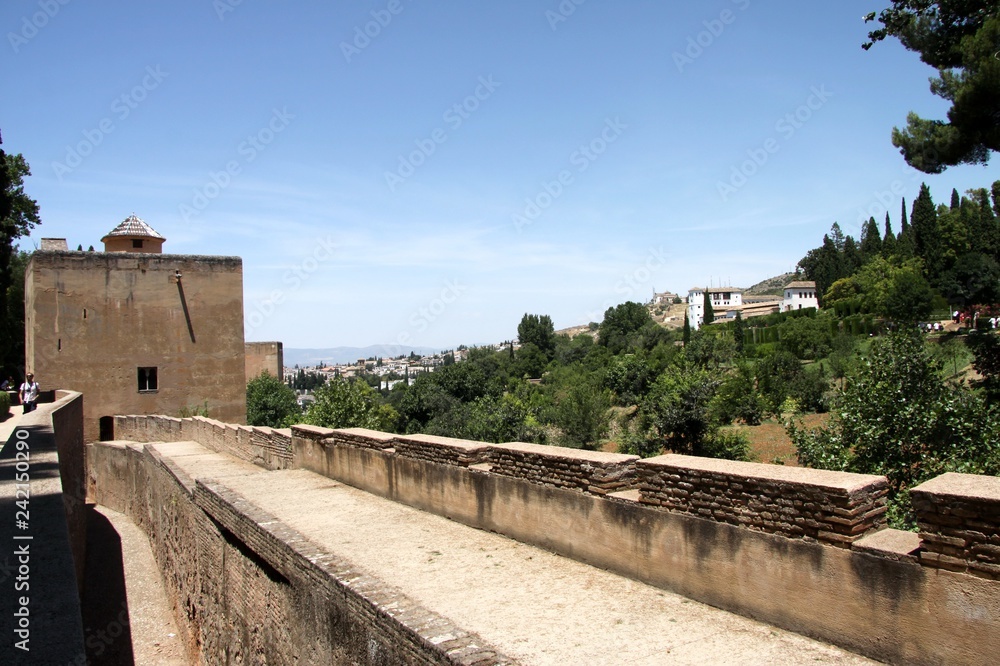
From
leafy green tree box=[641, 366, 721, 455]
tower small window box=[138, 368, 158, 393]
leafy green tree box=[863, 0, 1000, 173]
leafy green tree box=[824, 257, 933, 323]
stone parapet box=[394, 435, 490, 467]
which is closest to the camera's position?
stone parapet box=[394, 435, 490, 467]

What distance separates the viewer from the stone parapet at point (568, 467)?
5523mm

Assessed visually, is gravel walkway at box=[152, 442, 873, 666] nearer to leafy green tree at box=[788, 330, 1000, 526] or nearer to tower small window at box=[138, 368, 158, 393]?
leafy green tree at box=[788, 330, 1000, 526]

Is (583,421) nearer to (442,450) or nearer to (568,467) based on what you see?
(442,450)

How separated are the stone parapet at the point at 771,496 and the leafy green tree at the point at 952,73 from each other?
9.71m

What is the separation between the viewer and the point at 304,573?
5.54m

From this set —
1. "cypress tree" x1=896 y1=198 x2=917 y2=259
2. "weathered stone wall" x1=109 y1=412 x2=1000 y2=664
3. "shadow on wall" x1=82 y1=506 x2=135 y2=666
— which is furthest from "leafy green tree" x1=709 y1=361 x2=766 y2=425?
"cypress tree" x1=896 y1=198 x2=917 y2=259

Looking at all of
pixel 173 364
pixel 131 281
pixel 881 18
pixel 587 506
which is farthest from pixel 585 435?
pixel 587 506

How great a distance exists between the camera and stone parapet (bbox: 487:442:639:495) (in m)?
5.52

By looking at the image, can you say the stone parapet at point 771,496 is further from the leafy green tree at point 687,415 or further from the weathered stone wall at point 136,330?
the weathered stone wall at point 136,330

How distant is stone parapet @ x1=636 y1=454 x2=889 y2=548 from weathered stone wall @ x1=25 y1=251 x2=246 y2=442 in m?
21.8

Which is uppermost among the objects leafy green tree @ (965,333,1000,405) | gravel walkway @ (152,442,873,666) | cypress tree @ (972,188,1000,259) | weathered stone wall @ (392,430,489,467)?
cypress tree @ (972,188,1000,259)

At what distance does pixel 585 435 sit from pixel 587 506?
79.1 feet

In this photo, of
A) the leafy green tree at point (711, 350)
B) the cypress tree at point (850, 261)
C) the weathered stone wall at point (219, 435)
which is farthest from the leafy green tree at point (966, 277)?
the weathered stone wall at point (219, 435)

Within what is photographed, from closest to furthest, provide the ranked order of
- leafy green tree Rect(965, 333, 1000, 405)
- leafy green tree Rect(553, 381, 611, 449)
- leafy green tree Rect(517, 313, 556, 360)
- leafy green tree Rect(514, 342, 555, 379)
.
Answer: leafy green tree Rect(965, 333, 1000, 405), leafy green tree Rect(553, 381, 611, 449), leafy green tree Rect(514, 342, 555, 379), leafy green tree Rect(517, 313, 556, 360)
